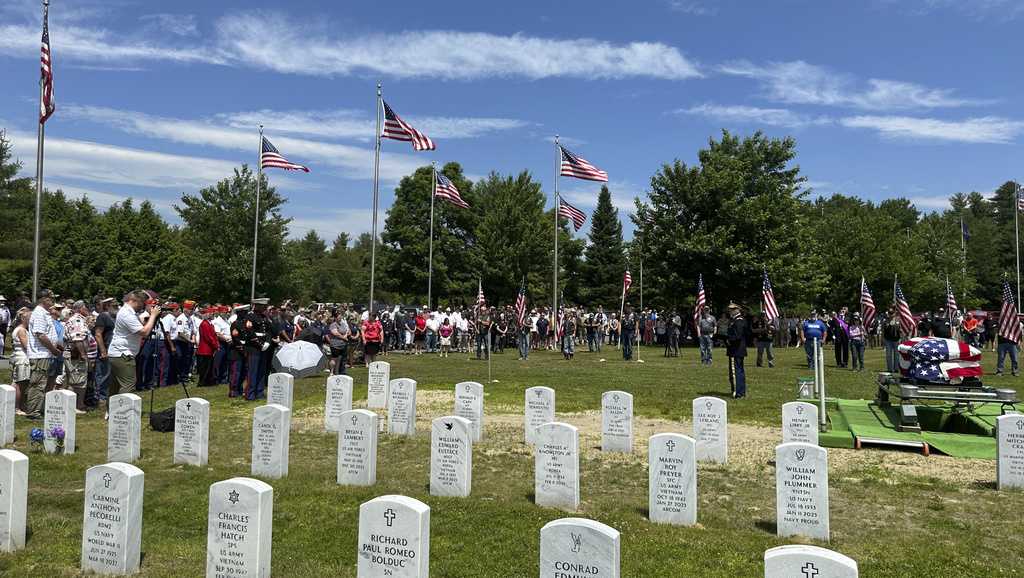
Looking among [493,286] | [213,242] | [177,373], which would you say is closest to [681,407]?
[177,373]

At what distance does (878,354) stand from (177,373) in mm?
27807

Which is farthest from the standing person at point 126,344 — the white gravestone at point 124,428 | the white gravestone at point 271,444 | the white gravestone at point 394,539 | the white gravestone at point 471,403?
the white gravestone at point 394,539

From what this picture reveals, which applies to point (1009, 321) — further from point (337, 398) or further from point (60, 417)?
point (60, 417)

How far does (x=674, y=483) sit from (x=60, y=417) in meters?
8.08

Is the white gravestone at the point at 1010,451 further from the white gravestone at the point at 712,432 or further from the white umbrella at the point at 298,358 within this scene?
the white umbrella at the point at 298,358

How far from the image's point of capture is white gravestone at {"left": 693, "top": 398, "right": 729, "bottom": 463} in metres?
9.78

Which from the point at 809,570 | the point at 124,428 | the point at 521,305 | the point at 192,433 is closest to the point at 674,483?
the point at 809,570

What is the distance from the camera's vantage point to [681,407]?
14.4m

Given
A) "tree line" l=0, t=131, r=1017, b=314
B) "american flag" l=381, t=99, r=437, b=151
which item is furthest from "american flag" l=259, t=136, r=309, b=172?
"tree line" l=0, t=131, r=1017, b=314

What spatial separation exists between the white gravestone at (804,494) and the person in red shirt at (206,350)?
14931 millimetres

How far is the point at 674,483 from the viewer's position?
701cm

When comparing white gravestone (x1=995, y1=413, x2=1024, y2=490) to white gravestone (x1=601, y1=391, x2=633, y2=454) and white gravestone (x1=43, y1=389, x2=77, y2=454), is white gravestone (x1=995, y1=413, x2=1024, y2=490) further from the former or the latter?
white gravestone (x1=43, y1=389, x2=77, y2=454)

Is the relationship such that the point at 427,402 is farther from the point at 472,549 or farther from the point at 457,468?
the point at 472,549

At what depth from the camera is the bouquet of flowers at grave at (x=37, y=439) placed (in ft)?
31.9
